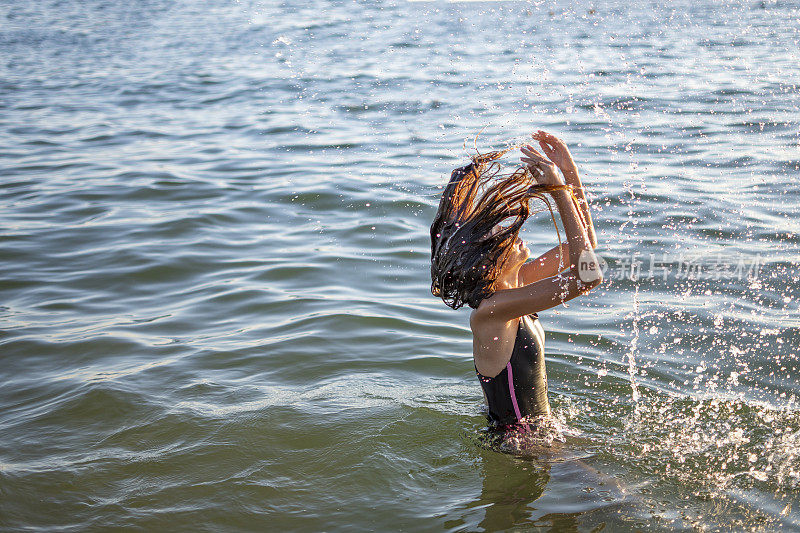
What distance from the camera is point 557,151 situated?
11.3 ft

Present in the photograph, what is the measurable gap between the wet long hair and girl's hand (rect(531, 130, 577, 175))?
0.16 m

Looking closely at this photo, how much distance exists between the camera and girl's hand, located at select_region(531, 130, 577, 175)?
3.41 meters

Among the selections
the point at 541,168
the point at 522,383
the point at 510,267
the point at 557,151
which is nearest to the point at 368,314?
the point at 522,383

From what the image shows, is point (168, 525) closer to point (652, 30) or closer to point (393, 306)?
point (393, 306)

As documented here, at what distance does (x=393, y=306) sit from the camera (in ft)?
20.5

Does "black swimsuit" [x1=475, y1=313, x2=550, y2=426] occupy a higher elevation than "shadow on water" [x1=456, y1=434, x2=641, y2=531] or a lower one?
higher

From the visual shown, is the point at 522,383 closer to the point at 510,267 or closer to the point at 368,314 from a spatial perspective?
the point at 510,267

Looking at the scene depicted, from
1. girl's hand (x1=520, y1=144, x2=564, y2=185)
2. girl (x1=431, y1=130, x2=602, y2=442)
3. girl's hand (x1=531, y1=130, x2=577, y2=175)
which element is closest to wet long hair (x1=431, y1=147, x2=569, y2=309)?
girl (x1=431, y1=130, x2=602, y2=442)

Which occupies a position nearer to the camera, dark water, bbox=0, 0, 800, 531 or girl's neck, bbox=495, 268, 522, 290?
girl's neck, bbox=495, 268, 522, 290

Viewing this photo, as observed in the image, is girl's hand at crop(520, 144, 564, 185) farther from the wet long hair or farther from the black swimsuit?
the black swimsuit

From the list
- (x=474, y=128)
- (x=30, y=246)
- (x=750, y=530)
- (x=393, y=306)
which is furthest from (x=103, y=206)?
(x=750, y=530)

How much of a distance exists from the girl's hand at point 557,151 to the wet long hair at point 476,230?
0.54ft

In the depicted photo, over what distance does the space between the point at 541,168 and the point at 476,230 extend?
0.51 m

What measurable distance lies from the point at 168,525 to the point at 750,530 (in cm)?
267
